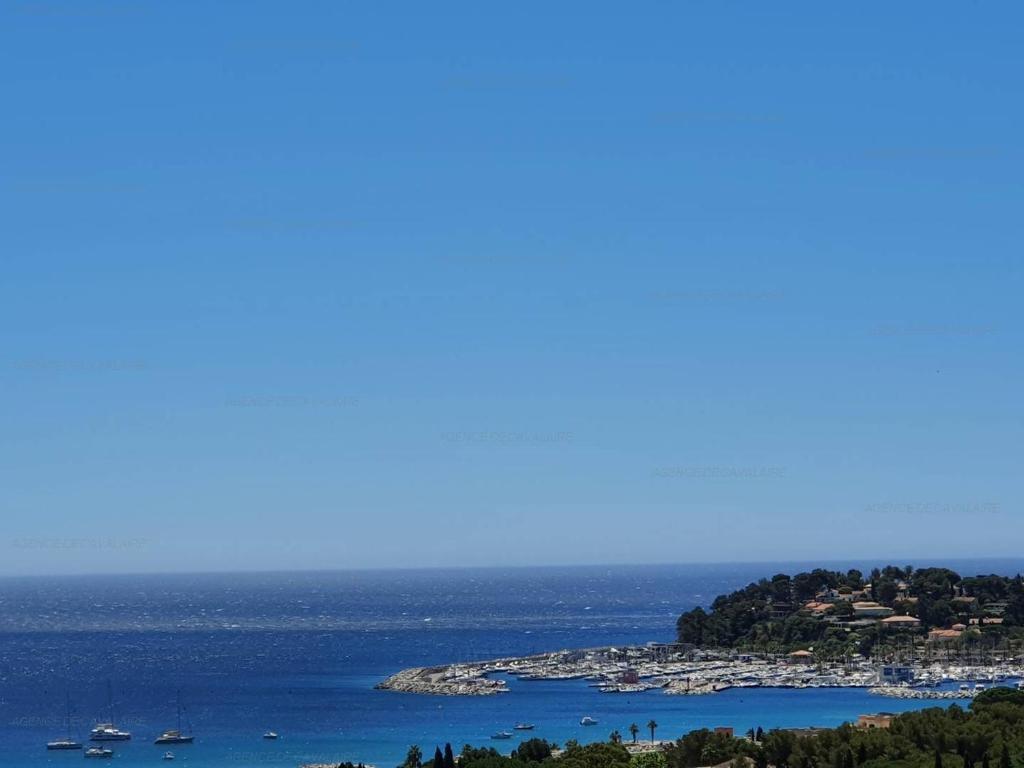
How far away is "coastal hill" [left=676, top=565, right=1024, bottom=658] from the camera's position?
127m

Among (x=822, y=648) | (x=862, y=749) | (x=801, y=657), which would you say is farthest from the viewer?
(x=822, y=648)

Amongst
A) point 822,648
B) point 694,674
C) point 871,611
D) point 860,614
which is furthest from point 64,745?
point 871,611

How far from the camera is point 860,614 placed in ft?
446

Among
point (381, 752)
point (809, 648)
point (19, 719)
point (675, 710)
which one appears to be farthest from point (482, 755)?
point (809, 648)

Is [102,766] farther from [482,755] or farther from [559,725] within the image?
[482,755]

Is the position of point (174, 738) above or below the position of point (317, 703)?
below

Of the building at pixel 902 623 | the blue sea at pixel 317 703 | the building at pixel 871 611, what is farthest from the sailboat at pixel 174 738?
the building at pixel 871 611

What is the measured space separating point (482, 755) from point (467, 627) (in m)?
134

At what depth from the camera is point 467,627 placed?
192 m

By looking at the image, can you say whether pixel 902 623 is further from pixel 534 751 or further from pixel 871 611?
pixel 534 751

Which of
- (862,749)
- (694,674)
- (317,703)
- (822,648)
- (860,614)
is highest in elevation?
(860,614)

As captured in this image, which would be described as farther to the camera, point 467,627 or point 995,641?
point 467,627

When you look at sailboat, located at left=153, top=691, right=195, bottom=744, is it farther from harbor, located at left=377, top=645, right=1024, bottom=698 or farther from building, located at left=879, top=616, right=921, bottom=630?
building, located at left=879, top=616, right=921, bottom=630

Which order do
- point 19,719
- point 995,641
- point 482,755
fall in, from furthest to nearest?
point 995,641, point 19,719, point 482,755
